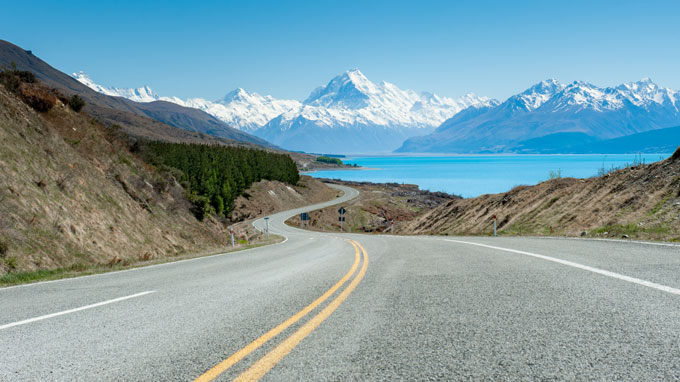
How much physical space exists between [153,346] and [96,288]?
453 cm

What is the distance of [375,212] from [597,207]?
58.8 metres

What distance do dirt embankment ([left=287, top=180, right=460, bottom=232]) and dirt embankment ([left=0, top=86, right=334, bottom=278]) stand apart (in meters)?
33.9

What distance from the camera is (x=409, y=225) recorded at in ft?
165

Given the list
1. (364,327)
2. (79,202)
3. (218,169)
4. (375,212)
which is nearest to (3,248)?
(79,202)

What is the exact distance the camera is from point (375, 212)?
8025 centimetres

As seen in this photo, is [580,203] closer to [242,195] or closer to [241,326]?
[241,326]

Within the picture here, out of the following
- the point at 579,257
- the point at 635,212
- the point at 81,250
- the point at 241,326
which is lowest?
the point at 81,250

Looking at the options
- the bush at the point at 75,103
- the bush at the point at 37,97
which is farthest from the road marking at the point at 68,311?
the bush at the point at 75,103

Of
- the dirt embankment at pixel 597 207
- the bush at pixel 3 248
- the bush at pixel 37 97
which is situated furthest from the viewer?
the bush at pixel 37 97

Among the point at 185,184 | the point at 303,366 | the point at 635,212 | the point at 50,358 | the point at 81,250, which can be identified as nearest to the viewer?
the point at 303,366

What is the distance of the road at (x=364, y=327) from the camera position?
3551mm

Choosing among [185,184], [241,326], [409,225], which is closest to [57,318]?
[241,326]

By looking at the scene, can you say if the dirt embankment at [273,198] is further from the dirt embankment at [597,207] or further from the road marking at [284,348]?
the road marking at [284,348]

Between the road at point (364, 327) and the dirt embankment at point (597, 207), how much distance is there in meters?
10.0
